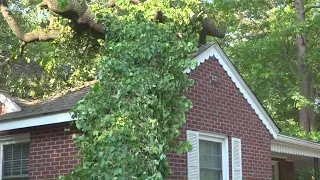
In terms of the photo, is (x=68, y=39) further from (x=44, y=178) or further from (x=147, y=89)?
(x=147, y=89)

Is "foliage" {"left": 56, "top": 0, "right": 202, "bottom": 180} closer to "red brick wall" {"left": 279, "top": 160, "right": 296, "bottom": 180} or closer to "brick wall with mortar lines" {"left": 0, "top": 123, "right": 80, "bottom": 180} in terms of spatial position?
"brick wall with mortar lines" {"left": 0, "top": 123, "right": 80, "bottom": 180}

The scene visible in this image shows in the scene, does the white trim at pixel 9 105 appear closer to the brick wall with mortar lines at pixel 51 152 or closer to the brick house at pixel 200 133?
the brick house at pixel 200 133

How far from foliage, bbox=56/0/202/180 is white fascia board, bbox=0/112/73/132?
1638 millimetres

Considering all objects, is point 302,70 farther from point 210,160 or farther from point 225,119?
point 210,160

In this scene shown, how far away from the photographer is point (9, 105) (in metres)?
11.0

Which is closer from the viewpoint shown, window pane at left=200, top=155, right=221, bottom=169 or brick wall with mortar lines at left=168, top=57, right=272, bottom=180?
brick wall with mortar lines at left=168, top=57, right=272, bottom=180

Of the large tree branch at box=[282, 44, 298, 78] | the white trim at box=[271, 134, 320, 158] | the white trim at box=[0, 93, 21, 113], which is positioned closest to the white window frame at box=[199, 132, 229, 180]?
the white trim at box=[271, 134, 320, 158]

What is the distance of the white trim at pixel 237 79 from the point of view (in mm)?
10883

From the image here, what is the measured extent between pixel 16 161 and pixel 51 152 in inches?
48.6

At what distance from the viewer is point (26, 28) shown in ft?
52.9

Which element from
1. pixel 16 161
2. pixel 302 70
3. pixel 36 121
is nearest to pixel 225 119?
pixel 36 121

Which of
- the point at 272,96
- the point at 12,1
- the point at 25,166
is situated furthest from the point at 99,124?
the point at 272,96

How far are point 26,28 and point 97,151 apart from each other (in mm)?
10292

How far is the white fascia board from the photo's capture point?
8.99 metres
